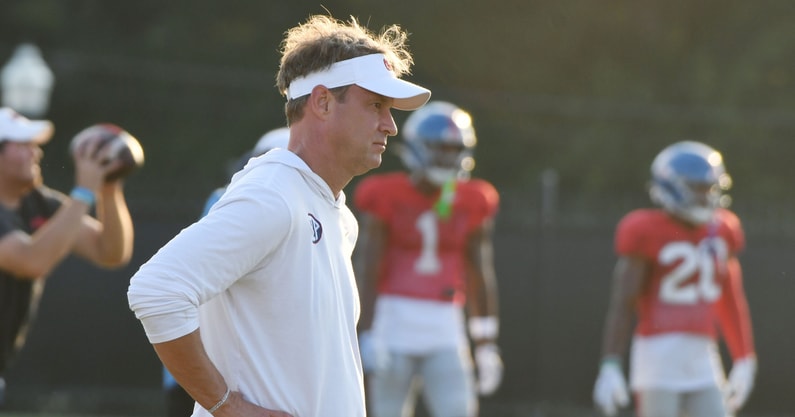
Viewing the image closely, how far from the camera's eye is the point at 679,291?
24.5 feet

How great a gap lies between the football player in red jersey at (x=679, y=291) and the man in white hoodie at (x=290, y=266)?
3.98 metres

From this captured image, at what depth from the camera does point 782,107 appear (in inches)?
803

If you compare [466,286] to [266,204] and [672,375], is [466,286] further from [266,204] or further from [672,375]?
[266,204]

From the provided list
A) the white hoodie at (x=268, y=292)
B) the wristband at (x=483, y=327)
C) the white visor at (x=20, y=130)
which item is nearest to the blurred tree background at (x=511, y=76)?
the wristband at (x=483, y=327)

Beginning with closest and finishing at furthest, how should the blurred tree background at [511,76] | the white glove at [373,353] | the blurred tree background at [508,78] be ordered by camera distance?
the white glove at [373,353]
the blurred tree background at [508,78]
the blurred tree background at [511,76]

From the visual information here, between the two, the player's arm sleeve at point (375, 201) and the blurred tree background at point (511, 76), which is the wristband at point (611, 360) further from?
the blurred tree background at point (511, 76)

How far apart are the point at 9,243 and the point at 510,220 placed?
700 cm

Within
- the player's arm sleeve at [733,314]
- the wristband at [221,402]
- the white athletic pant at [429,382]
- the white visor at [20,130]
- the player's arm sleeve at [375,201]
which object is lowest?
the white athletic pant at [429,382]

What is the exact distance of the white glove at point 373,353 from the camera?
7996 millimetres

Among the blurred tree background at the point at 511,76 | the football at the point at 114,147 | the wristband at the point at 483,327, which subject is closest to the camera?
the football at the point at 114,147

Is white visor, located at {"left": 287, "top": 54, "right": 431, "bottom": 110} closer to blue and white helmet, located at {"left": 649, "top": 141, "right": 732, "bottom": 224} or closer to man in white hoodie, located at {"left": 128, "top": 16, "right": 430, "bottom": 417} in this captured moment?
man in white hoodie, located at {"left": 128, "top": 16, "right": 430, "bottom": 417}

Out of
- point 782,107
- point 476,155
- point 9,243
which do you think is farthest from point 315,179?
point 782,107

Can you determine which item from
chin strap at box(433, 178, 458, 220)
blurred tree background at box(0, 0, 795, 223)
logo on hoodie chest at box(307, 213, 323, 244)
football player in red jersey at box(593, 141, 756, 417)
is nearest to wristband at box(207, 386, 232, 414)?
logo on hoodie chest at box(307, 213, 323, 244)

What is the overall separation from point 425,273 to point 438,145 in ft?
2.94
